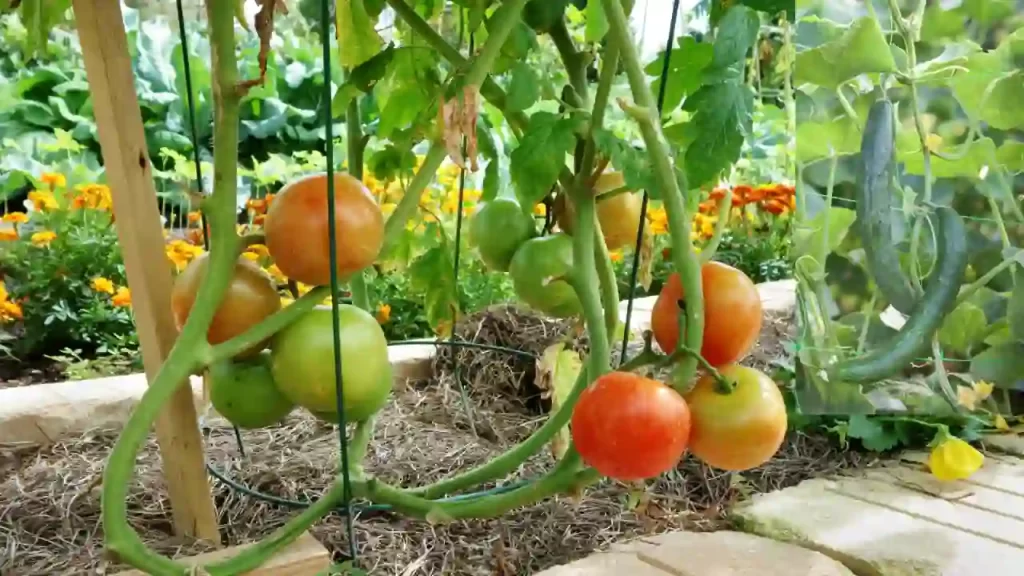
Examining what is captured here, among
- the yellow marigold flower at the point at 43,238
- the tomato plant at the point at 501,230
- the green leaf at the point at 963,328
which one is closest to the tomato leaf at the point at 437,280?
the tomato plant at the point at 501,230

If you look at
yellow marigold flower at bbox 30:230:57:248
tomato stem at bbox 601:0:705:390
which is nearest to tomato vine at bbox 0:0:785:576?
tomato stem at bbox 601:0:705:390

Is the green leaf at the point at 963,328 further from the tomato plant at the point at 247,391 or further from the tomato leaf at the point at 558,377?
the tomato plant at the point at 247,391

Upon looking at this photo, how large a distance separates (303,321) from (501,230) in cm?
25

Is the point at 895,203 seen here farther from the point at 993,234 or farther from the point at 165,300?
the point at 165,300

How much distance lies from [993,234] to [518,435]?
831mm

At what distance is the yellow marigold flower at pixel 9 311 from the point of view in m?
1.57

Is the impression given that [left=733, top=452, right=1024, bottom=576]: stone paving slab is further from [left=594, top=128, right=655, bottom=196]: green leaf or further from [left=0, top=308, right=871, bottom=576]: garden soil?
[left=594, top=128, right=655, bottom=196]: green leaf

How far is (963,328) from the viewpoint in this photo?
145 cm

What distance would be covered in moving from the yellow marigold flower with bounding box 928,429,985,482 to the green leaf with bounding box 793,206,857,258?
1.10ft

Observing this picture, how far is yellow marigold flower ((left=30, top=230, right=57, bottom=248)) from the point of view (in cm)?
179

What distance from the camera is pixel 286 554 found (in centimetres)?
72

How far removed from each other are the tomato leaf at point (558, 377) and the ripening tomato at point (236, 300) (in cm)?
27

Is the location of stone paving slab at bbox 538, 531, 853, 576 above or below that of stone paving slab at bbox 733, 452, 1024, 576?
above

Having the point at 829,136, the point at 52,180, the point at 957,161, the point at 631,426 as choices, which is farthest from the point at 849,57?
the point at 52,180
